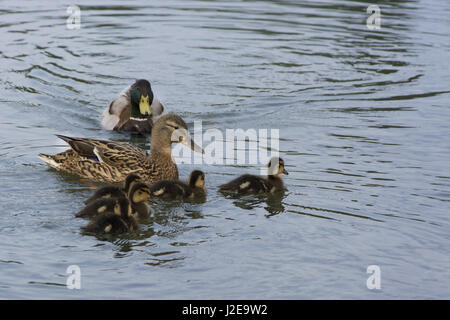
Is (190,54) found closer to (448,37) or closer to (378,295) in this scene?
(448,37)

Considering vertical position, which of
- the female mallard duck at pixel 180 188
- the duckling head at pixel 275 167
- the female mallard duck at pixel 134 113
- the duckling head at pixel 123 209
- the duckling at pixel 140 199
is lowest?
the duckling head at pixel 123 209

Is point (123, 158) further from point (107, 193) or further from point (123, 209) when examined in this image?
point (123, 209)

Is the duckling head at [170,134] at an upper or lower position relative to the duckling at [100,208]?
upper

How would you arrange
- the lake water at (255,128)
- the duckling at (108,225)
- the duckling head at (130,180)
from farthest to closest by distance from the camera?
the duckling head at (130,180), the duckling at (108,225), the lake water at (255,128)

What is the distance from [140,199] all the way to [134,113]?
337 cm

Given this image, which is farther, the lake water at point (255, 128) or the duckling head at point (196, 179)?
the duckling head at point (196, 179)

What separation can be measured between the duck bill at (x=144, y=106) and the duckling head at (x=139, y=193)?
3.22 metres

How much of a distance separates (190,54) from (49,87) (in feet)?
8.60

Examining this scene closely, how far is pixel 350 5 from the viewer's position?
54.4 ft

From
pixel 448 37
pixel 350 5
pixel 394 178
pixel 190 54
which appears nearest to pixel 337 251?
pixel 394 178

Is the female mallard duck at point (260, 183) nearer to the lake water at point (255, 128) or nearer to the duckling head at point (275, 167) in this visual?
the duckling head at point (275, 167)

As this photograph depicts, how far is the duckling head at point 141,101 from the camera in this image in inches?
388

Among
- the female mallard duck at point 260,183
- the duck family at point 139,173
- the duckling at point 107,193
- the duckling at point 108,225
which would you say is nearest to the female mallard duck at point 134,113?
the duck family at point 139,173

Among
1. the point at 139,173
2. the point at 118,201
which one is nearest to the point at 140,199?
the point at 118,201
